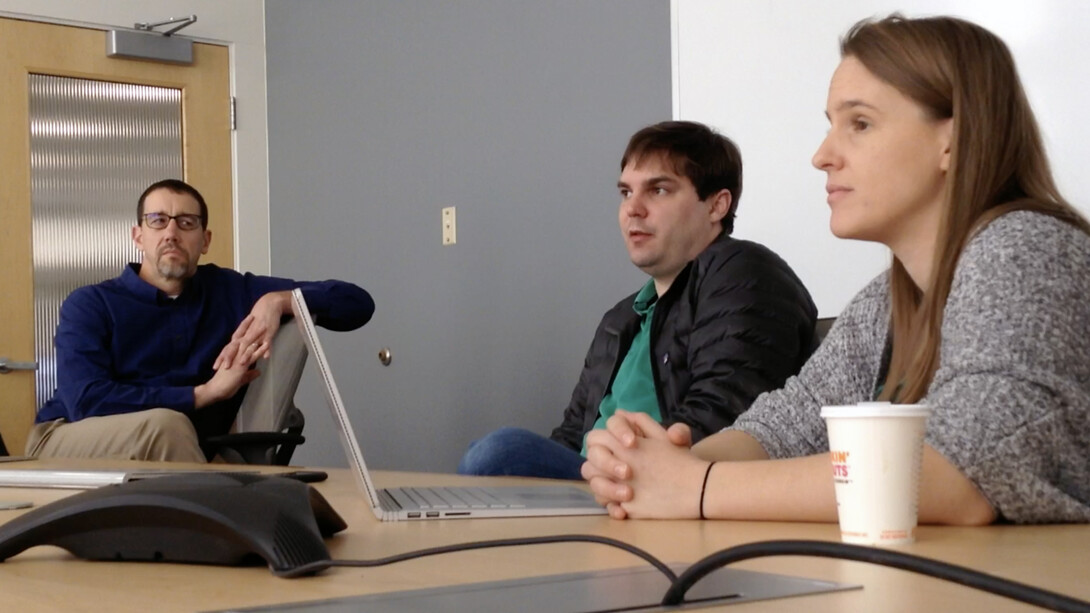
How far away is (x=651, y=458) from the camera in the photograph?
3.58 ft

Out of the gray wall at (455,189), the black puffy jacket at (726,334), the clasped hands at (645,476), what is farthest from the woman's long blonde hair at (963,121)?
the gray wall at (455,189)

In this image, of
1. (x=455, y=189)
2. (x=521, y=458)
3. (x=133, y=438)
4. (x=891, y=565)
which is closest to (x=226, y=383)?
(x=133, y=438)

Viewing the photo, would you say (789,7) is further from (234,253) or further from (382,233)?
(234,253)

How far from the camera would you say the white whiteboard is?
229 cm

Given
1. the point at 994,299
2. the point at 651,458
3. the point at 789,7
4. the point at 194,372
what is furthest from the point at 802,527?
the point at 194,372

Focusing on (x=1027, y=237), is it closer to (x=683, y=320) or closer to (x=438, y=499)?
(x=438, y=499)

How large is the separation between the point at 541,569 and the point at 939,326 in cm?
63

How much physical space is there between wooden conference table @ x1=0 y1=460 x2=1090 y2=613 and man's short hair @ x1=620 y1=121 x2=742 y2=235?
1692 mm

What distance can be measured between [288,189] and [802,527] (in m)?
4.11

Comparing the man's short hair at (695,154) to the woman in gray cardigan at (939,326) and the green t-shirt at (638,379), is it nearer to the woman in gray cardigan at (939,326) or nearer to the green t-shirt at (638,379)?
the green t-shirt at (638,379)

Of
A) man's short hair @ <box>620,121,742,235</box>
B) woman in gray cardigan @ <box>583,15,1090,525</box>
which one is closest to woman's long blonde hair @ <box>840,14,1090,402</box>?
woman in gray cardigan @ <box>583,15,1090,525</box>

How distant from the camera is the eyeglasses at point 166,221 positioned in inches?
146

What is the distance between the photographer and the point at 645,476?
3.53 ft

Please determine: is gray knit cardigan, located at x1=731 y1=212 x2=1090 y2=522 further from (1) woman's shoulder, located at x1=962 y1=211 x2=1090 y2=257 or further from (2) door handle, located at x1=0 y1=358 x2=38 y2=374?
(2) door handle, located at x1=0 y1=358 x2=38 y2=374
